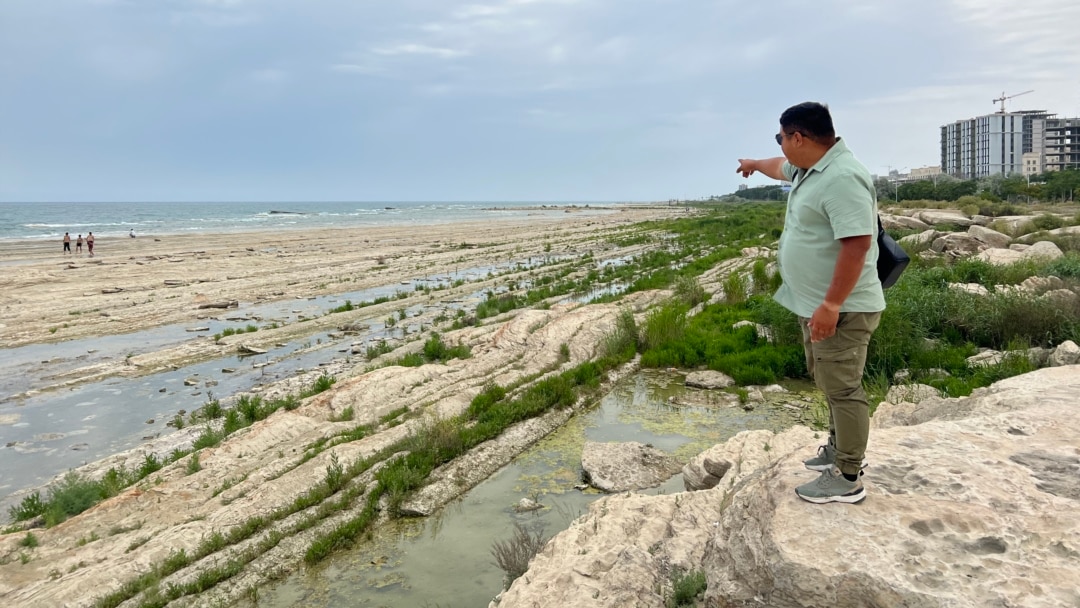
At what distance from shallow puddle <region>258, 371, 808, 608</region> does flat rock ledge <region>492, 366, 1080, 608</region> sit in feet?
3.65

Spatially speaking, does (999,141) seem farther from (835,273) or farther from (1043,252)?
(835,273)

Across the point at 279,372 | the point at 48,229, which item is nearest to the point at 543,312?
the point at 279,372

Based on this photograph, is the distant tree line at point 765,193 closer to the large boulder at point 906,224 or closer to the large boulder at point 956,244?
the large boulder at point 906,224

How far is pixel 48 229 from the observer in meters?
64.1

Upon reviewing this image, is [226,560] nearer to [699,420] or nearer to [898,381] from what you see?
[699,420]

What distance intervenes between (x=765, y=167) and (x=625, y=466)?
12.9ft

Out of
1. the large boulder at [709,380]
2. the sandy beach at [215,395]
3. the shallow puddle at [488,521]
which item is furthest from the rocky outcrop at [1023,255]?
the shallow puddle at [488,521]

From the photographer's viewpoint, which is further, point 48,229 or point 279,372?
point 48,229

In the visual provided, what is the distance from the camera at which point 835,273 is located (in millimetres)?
3277

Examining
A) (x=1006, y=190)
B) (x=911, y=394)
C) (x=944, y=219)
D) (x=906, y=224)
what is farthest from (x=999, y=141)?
(x=911, y=394)

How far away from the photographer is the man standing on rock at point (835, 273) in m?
3.25

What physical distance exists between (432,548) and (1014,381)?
566cm

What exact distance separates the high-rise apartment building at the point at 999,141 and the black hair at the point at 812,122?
→ 466ft

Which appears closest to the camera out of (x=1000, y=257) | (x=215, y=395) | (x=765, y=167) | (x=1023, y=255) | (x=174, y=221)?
(x=765, y=167)
